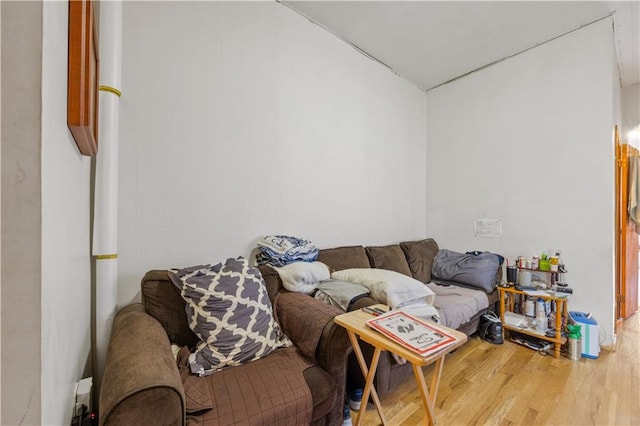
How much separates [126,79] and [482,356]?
3.24 m

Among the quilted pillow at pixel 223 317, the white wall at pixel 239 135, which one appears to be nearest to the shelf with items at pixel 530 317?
the white wall at pixel 239 135

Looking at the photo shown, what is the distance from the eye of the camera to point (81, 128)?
857 millimetres

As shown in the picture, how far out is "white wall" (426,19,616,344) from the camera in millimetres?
2416

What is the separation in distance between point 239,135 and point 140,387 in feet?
5.31

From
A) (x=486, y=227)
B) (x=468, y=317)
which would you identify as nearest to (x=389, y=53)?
(x=486, y=227)

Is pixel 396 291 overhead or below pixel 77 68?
below

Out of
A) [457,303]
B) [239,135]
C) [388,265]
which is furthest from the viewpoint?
[388,265]

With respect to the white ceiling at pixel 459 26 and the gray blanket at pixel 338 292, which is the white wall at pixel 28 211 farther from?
the white ceiling at pixel 459 26

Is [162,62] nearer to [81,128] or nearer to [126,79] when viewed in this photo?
[126,79]

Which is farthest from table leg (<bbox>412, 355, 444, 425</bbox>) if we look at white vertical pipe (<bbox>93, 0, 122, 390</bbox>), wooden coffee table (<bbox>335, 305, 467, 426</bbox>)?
white vertical pipe (<bbox>93, 0, 122, 390</bbox>)

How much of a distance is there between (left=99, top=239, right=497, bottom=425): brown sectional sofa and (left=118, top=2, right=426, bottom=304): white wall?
39 cm

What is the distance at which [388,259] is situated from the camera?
8.73ft

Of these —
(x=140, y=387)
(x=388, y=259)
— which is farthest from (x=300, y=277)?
(x=388, y=259)

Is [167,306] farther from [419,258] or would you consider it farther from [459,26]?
[459,26]
